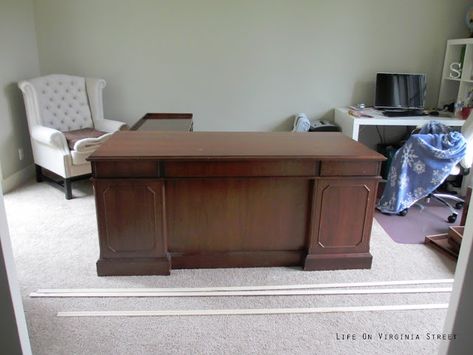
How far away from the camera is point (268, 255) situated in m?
2.47

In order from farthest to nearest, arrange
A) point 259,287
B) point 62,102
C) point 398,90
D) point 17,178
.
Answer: point 398,90 < point 62,102 < point 17,178 < point 259,287

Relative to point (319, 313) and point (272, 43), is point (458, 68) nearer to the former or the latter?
point (272, 43)

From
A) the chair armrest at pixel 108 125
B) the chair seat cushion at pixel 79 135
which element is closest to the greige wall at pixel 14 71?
the chair seat cushion at pixel 79 135

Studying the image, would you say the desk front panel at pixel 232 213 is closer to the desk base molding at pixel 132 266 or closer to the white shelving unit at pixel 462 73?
the desk base molding at pixel 132 266

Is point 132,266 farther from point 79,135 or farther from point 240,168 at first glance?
point 79,135

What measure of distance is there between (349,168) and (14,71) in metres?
3.42

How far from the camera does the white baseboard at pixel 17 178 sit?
3746 millimetres

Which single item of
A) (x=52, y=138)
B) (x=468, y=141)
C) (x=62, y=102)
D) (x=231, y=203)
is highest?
(x=62, y=102)

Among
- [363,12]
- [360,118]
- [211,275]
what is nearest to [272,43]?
[363,12]

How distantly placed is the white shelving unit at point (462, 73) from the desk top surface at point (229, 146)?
222 cm

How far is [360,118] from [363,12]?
129cm

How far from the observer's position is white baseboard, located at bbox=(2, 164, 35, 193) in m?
3.75

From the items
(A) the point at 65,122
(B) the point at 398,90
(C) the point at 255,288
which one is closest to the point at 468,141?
(B) the point at 398,90

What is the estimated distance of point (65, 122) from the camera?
13.4 ft
